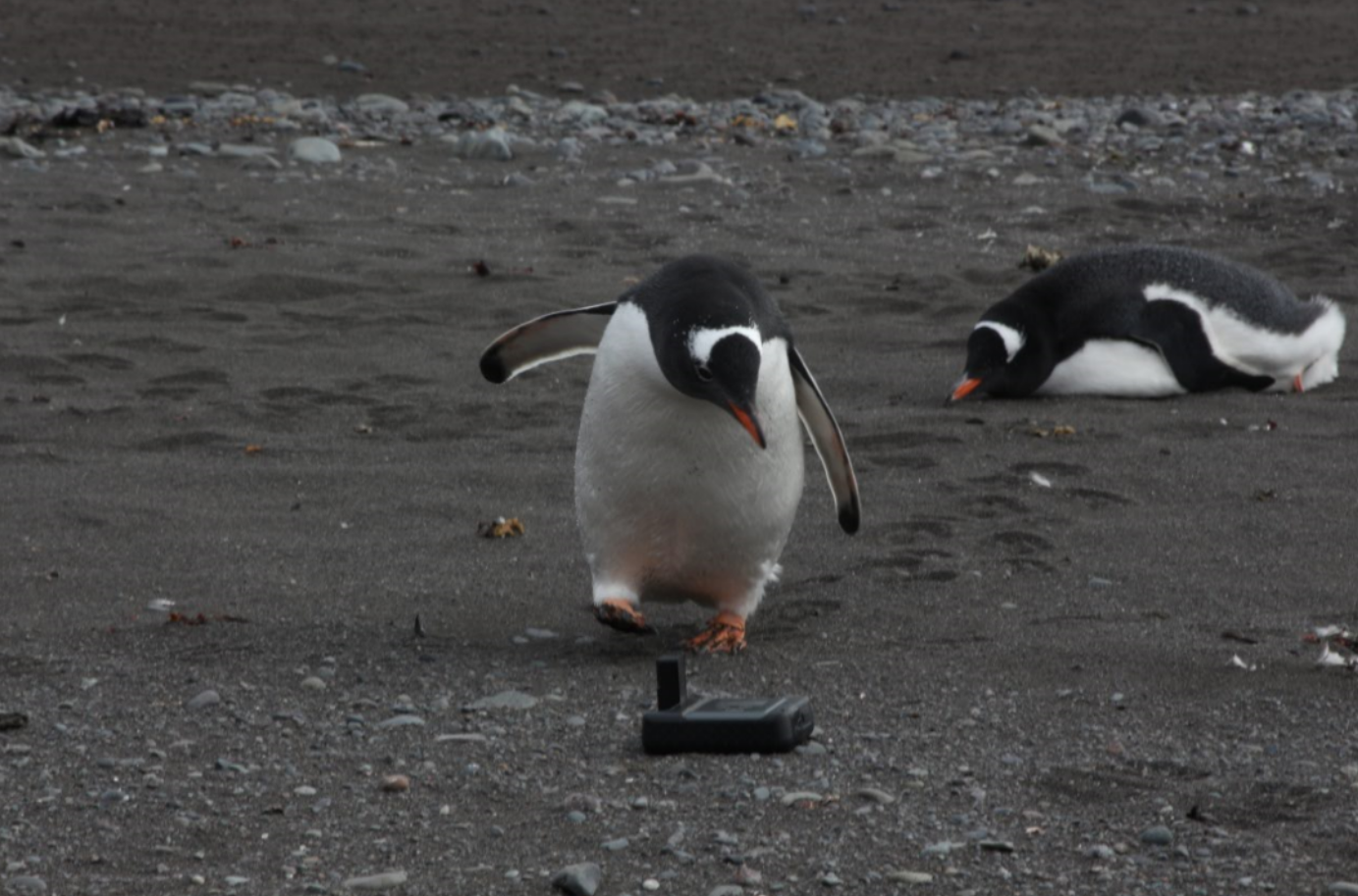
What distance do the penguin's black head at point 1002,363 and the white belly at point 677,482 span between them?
2203 mm

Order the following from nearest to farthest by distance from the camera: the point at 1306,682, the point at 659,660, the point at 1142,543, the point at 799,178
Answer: the point at 659,660, the point at 1306,682, the point at 1142,543, the point at 799,178

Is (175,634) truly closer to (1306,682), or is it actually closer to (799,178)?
(1306,682)

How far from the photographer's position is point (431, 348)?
21.8 feet

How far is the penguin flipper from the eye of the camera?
405 cm

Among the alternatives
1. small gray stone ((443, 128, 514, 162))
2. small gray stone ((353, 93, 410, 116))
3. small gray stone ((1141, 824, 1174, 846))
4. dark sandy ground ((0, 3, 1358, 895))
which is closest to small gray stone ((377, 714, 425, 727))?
dark sandy ground ((0, 3, 1358, 895))

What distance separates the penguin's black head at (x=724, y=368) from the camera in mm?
3518

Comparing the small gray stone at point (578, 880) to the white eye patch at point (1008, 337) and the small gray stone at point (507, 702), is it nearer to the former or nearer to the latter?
the small gray stone at point (507, 702)

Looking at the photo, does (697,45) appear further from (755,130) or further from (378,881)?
(378,881)

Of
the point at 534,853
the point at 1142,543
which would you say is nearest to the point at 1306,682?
Result: the point at 1142,543

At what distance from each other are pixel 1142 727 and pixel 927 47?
511 inches

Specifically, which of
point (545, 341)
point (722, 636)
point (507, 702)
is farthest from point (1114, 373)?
point (507, 702)

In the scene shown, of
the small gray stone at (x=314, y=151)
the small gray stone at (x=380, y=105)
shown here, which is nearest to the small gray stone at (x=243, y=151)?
the small gray stone at (x=314, y=151)

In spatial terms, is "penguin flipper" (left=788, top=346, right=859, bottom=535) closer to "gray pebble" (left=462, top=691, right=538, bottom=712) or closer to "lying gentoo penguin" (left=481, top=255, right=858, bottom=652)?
"lying gentoo penguin" (left=481, top=255, right=858, bottom=652)

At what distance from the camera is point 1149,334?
20.7 feet
